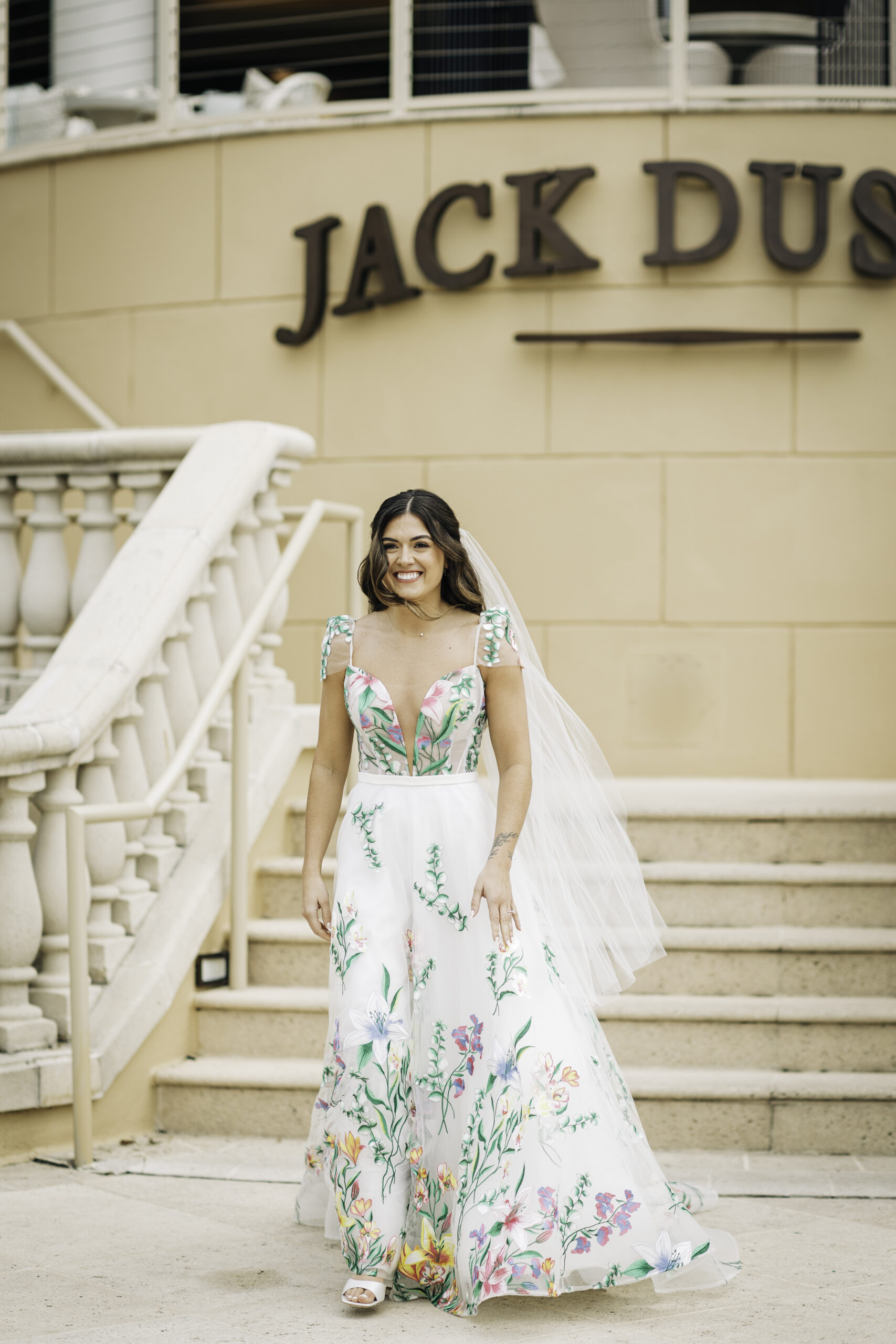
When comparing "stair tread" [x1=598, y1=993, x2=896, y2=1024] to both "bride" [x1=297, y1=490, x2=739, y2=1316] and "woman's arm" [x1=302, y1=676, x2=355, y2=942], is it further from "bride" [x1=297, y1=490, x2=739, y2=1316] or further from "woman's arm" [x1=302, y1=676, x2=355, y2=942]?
"woman's arm" [x1=302, y1=676, x2=355, y2=942]

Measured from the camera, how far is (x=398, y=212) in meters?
7.65

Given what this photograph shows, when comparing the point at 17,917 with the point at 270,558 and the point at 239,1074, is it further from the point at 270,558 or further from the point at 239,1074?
the point at 270,558

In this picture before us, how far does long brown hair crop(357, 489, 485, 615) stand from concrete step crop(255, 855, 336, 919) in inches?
82.3

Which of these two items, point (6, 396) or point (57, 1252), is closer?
point (57, 1252)

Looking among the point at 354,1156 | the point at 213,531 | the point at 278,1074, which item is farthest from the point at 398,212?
the point at 354,1156

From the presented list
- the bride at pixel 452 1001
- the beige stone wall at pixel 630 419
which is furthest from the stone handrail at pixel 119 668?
the beige stone wall at pixel 630 419

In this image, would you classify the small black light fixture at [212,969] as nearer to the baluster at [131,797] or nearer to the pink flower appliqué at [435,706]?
the baluster at [131,797]

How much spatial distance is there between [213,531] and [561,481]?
9.22ft

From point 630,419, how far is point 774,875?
284cm

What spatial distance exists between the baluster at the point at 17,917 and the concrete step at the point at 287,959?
37.5 inches

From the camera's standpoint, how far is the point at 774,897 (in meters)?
5.39

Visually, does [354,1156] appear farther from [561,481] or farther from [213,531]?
[561,481]

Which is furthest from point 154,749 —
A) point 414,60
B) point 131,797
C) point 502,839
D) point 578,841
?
point 414,60

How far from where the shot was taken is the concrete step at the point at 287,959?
527 cm
